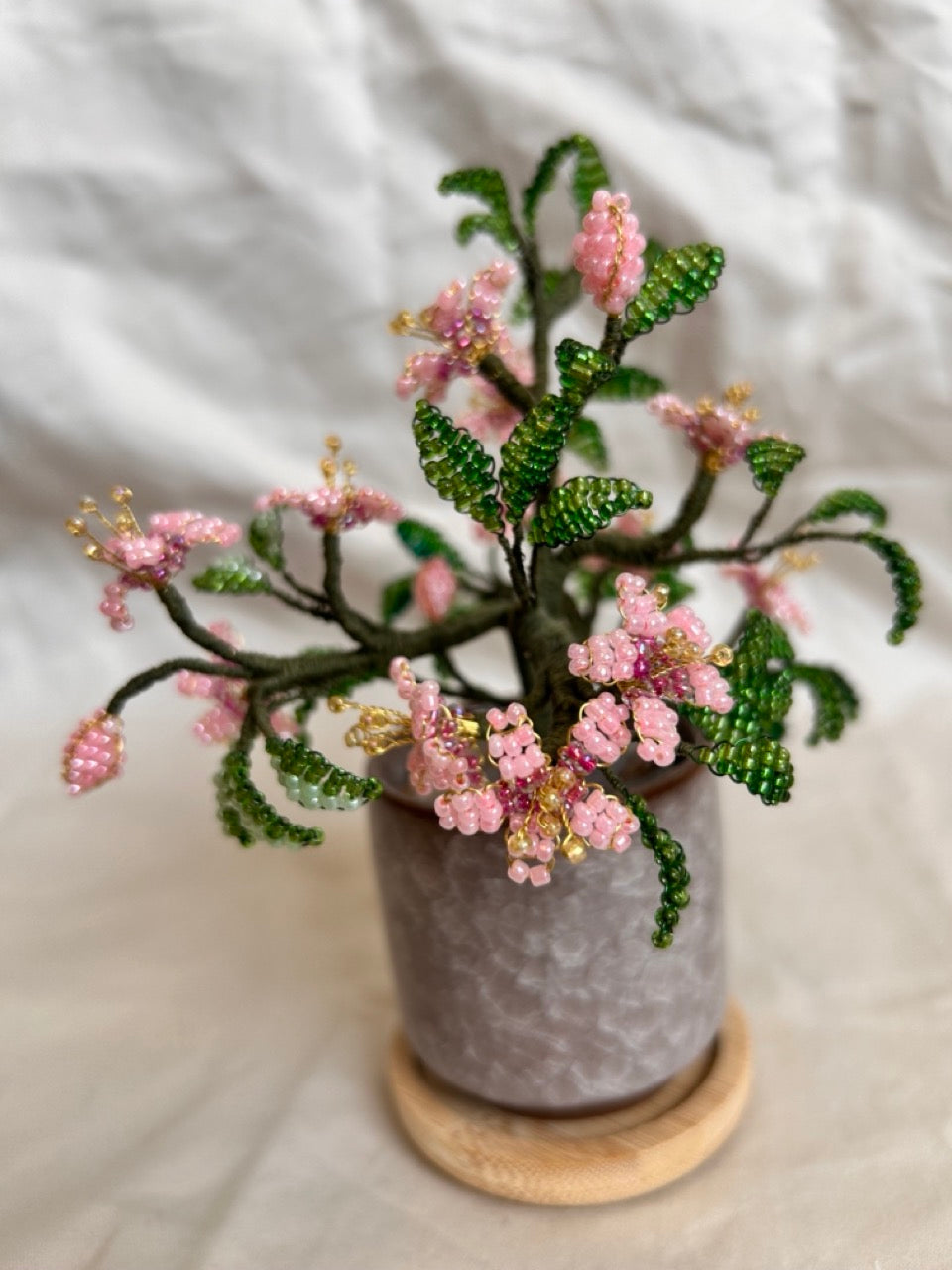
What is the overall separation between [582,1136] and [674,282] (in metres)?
0.50

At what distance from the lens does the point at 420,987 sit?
29.3 inches

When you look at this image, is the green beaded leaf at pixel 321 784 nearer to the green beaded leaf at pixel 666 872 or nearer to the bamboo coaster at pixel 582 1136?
the green beaded leaf at pixel 666 872

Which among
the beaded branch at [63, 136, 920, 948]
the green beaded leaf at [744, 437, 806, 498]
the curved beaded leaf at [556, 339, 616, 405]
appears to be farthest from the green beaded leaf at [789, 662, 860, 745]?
the curved beaded leaf at [556, 339, 616, 405]

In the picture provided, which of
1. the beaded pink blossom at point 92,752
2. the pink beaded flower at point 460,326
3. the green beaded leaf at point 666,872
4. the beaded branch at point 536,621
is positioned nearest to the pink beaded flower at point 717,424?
the beaded branch at point 536,621

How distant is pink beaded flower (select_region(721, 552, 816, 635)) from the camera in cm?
78

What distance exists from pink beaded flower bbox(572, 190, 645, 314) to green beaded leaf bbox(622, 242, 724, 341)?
1cm

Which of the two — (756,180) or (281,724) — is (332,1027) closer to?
(281,724)

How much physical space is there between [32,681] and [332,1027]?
580 mm

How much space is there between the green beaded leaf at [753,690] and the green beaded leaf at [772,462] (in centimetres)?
7

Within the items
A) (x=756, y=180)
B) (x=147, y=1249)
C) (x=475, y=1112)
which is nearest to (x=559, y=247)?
(x=756, y=180)

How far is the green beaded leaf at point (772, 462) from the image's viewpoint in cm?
64

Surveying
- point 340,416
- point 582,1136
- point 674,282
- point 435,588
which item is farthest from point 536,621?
point 340,416

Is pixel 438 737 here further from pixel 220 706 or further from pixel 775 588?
pixel 775 588

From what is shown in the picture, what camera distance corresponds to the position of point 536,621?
700 millimetres
